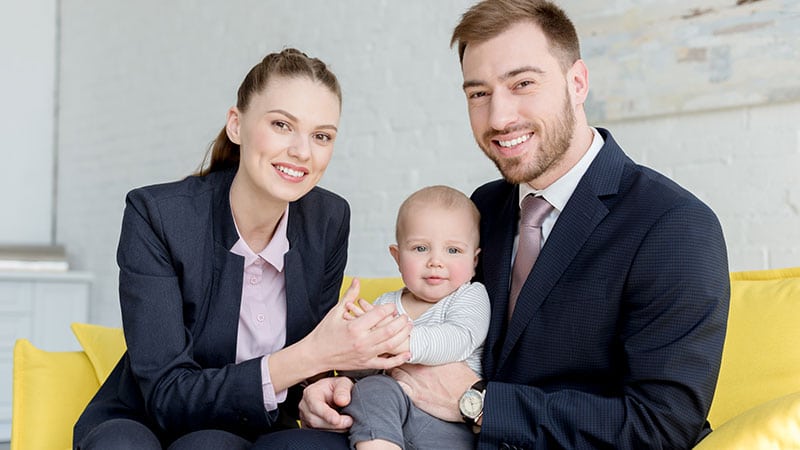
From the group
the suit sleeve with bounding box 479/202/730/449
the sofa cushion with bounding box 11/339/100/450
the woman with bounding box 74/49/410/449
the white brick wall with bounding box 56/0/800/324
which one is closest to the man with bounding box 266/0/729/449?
the suit sleeve with bounding box 479/202/730/449

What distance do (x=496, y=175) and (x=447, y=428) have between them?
1.88 metres

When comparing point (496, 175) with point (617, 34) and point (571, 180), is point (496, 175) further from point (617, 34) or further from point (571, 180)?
point (571, 180)

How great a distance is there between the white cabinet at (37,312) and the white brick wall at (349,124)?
0.65 ft

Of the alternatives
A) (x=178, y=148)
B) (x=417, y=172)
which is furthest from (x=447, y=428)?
(x=178, y=148)

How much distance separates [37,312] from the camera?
541cm

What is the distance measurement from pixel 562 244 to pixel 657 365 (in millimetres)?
320

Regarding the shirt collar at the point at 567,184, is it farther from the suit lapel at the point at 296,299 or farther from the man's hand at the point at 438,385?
the suit lapel at the point at 296,299

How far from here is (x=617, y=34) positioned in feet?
10.3

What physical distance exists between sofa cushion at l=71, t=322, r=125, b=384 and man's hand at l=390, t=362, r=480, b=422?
105 centimetres

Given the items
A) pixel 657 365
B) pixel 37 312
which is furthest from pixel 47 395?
pixel 37 312

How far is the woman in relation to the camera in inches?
74.8

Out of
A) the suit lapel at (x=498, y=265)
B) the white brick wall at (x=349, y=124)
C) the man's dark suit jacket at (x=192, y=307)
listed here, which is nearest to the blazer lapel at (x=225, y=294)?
the man's dark suit jacket at (x=192, y=307)

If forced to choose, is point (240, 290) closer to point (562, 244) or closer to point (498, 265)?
point (498, 265)

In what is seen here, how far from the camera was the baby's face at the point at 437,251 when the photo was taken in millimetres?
2016
